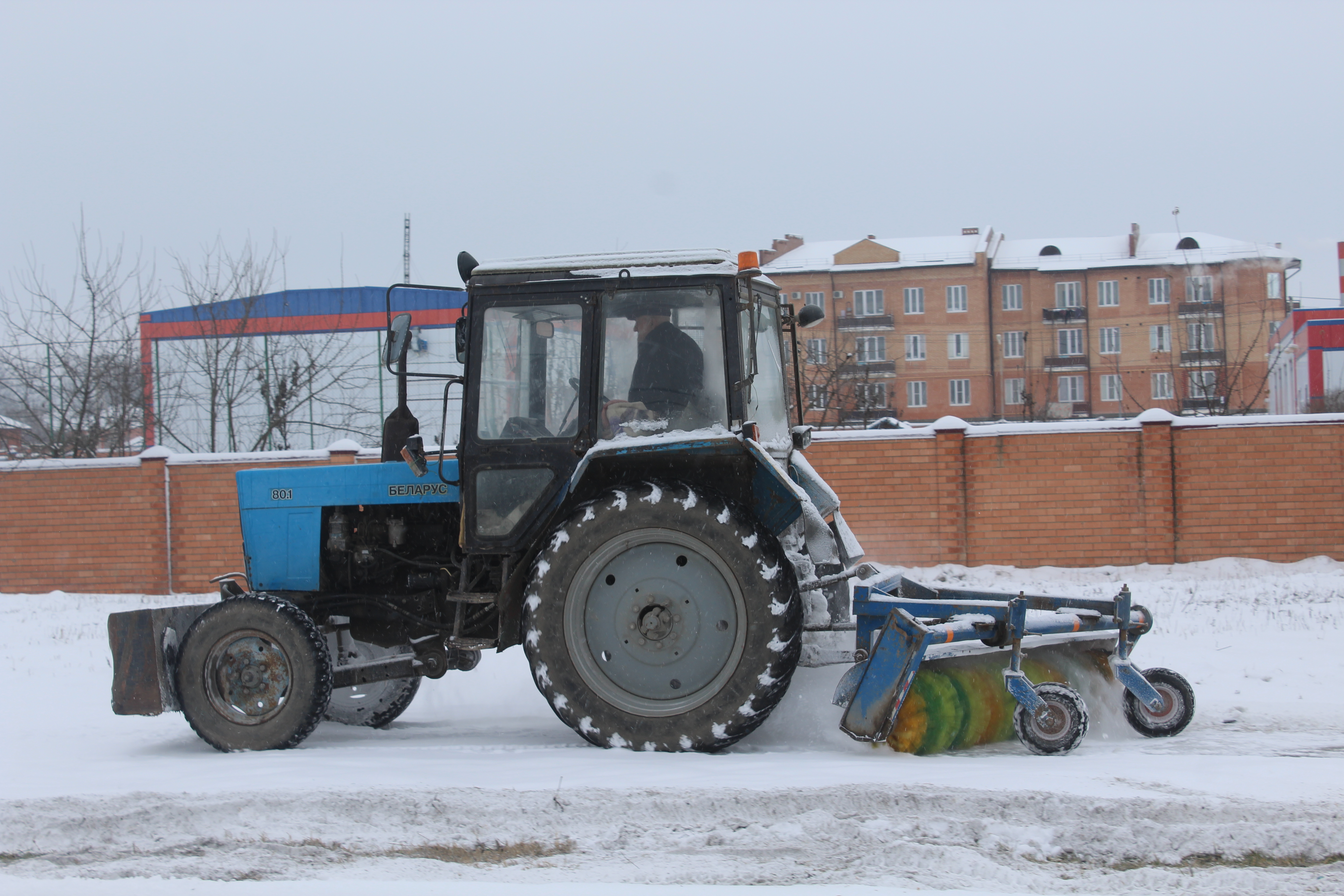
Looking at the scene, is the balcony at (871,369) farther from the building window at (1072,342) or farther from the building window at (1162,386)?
the building window at (1162,386)

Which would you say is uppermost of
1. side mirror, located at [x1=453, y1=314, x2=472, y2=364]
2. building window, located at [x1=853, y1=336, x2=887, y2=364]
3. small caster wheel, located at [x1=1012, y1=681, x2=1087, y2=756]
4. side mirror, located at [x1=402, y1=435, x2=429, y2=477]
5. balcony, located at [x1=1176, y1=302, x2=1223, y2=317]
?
balcony, located at [x1=1176, y1=302, x2=1223, y2=317]

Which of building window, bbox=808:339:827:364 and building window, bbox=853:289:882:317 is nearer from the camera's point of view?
building window, bbox=808:339:827:364

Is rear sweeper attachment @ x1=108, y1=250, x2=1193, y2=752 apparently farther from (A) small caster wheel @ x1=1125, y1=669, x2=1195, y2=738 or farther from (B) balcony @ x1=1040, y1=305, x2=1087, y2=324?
(B) balcony @ x1=1040, y1=305, x2=1087, y2=324

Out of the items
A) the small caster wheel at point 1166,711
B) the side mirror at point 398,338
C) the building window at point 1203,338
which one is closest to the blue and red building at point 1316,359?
the building window at point 1203,338

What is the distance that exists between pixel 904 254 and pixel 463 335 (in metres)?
46.6

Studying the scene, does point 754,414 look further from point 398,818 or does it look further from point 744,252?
point 398,818

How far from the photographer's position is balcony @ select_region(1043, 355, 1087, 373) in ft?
162

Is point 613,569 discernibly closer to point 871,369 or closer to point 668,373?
A: point 668,373

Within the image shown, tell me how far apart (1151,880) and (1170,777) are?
0.84 metres

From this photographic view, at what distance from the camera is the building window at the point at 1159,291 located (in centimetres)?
4741

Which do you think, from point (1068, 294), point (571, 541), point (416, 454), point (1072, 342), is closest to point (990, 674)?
point (571, 541)

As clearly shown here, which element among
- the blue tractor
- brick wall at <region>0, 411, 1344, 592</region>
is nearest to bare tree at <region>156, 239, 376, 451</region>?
brick wall at <region>0, 411, 1344, 592</region>

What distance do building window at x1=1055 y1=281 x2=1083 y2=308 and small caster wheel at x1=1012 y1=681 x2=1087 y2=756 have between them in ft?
158

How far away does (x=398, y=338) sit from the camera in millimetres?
4559
